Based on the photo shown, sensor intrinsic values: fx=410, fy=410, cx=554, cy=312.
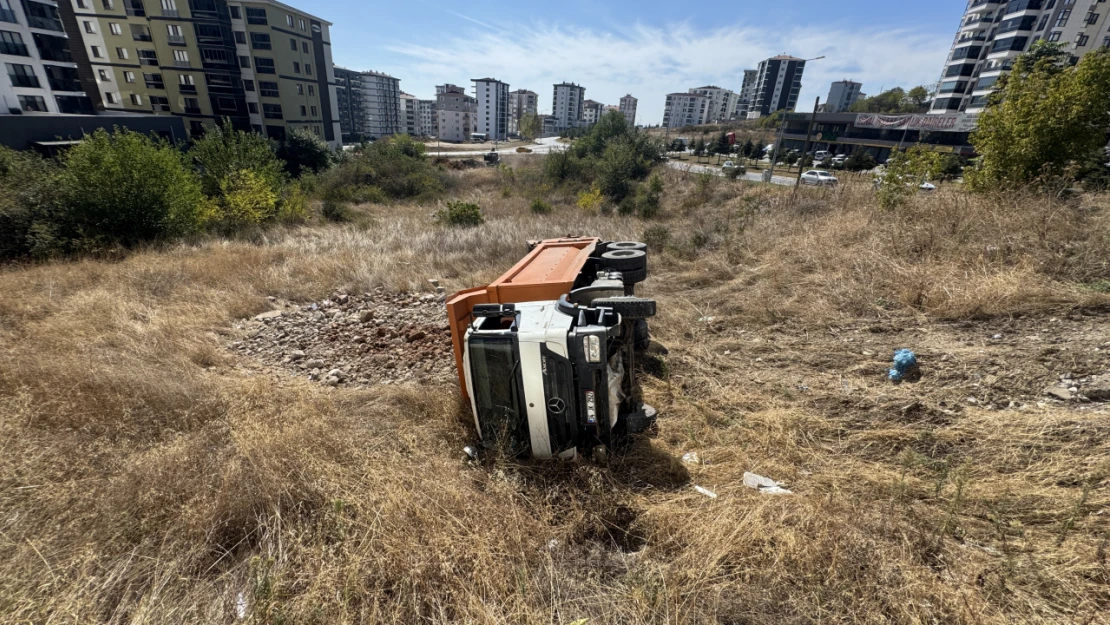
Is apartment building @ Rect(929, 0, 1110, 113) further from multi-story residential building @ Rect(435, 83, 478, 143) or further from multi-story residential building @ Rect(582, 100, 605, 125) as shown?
multi-story residential building @ Rect(582, 100, 605, 125)

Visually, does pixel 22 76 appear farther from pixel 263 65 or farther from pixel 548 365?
pixel 548 365

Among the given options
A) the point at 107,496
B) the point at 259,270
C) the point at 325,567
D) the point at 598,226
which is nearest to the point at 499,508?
the point at 325,567

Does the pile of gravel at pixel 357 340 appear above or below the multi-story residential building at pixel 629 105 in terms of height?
below

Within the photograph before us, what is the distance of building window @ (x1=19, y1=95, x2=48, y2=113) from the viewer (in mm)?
22820

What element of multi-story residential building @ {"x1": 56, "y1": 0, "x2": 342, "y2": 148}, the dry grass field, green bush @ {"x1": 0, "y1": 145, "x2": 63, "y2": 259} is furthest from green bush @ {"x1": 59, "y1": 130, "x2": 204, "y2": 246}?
multi-story residential building @ {"x1": 56, "y1": 0, "x2": 342, "y2": 148}

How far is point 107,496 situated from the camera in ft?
7.36

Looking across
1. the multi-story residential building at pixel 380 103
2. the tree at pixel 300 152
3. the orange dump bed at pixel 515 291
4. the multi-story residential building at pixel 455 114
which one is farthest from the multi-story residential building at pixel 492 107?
the orange dump bed at pixel 515 291

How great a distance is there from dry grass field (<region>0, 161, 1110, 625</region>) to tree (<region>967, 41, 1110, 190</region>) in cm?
221

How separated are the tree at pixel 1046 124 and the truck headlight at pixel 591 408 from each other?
28.5 ft

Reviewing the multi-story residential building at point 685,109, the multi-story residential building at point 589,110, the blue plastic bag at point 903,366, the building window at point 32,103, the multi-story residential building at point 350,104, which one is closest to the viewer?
the blue plastic bag at point 903,366

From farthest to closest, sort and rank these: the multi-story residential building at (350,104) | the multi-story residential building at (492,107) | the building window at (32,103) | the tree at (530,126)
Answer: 1. the multi-story residential building at (492,107)
2. the tree at (530,126)
3. the multi-story residential building at (350,104)
4. the building window at (32,103)

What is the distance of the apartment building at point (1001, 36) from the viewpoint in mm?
32125

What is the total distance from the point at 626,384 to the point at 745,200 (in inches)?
377

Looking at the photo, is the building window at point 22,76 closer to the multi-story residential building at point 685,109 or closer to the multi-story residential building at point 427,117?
the multi-story residential building at point 427,117
